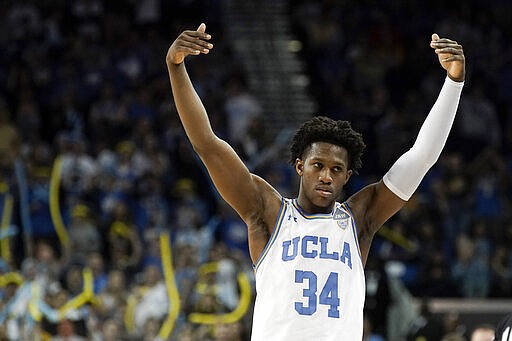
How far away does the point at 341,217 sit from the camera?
4.99 m

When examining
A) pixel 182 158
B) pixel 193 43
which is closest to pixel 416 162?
pixel 193 43

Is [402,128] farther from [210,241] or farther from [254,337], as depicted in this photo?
[254,337]

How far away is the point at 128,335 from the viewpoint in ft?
38.4

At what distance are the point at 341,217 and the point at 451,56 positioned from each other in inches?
36.3

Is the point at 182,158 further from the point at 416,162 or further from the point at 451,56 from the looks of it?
the point at 451,56

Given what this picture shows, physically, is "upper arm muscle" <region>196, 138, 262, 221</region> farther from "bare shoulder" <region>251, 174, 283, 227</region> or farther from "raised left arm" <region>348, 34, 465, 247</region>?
"raised left arm" <region>348, 34, 465, 247</region>

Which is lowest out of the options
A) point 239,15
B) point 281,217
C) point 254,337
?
point 254,337

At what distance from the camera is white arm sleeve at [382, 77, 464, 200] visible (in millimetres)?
5055

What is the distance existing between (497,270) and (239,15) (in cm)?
708

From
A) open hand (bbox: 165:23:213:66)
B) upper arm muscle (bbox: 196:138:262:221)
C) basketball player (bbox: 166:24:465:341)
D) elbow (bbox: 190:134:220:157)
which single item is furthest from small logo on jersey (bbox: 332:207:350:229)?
open hand (bbox: 165:23:213:66)

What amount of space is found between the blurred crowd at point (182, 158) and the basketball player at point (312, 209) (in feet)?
14.6

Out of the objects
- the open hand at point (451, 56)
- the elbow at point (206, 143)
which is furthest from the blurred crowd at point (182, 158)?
the open hand at point (451, 56)

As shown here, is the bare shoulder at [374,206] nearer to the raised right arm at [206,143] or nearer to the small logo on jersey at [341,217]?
the small logo on jersey at [341,217]

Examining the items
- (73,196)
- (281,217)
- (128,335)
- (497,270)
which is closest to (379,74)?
(497,270)
